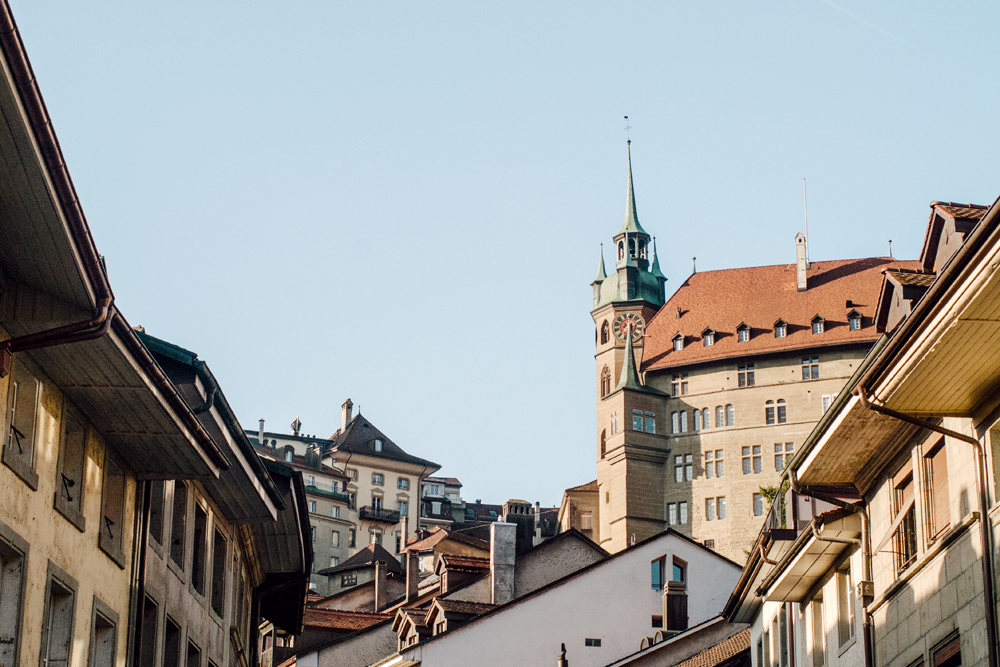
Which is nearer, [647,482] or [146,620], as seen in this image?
[146,620]

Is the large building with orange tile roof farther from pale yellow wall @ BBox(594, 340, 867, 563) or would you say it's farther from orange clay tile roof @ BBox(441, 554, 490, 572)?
orange clay tile roof @ BBox(441, 554, 490, 572)

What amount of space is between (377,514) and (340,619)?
77.7 metres

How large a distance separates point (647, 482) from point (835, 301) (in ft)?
52.5

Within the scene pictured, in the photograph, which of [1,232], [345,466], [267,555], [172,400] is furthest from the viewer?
[345,466]

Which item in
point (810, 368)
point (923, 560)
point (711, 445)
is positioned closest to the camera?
point (923, 560)

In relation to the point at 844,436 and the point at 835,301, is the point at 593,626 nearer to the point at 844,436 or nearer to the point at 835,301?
the point at 844,436

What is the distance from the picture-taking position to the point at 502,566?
4791 centimetres

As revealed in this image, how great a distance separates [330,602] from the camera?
60.4m

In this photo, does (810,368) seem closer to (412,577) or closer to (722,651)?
(412,577)

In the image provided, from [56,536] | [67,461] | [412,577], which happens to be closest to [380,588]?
[412,577]

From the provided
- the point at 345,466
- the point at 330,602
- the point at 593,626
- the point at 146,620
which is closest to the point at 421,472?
the point at 345,466

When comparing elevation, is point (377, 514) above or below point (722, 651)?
above

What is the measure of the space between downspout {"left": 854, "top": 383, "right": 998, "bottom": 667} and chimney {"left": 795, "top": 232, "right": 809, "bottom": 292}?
9409 centimetres

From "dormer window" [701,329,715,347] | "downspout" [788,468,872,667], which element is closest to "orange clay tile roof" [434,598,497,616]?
"downspout" [788,468,872,667]
